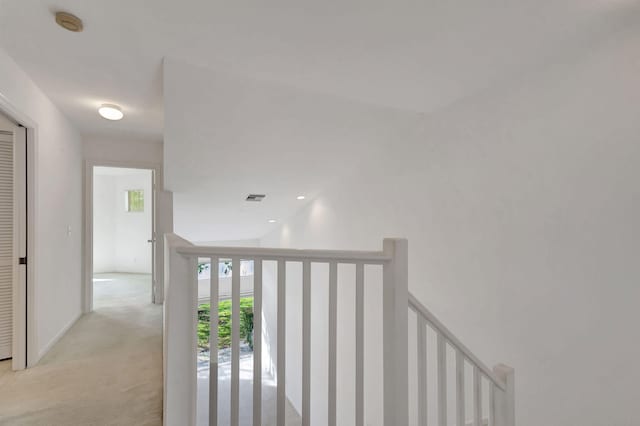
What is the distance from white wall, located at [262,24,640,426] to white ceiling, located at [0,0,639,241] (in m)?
0.21

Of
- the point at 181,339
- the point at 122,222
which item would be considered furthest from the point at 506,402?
the point at 122,222

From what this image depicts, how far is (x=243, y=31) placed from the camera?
167cm

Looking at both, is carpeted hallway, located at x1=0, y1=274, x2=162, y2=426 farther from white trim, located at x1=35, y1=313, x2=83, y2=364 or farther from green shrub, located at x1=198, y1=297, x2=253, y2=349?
green shrub, located at x1=198, y1=297, x2=253, y2=349

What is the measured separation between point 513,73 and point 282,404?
221 centimetres

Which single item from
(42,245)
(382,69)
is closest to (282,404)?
(382,69)

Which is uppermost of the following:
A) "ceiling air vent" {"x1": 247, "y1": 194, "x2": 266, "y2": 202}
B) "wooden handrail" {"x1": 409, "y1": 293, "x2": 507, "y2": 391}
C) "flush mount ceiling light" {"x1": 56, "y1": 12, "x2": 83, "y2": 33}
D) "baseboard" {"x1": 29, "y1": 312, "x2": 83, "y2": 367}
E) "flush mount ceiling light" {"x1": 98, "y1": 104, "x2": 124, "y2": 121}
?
"flush mount ceiling light" {"x1": 56, "y1": 12, "x2": 83, "y2": 33}

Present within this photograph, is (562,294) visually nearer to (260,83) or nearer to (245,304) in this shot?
(260,83)

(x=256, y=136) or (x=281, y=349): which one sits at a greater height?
(x=256, y=136)

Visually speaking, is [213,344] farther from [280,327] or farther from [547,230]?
[547,230]

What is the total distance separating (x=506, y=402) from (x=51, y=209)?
367 cm

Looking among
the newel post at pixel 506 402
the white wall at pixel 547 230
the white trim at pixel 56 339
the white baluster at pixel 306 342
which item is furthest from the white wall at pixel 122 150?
the newel post at pixel 506 402

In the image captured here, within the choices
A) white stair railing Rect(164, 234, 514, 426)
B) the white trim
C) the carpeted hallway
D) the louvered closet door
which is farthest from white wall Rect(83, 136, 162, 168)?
white stair railing Rect(164, 234, 514, 426)

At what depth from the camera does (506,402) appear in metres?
1.66

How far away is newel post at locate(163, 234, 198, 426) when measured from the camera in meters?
1.13
